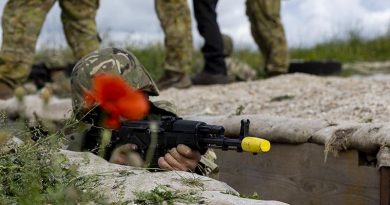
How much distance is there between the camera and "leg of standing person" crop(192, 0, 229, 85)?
26.0 ft

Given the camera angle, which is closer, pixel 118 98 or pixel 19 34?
pixel 118 98

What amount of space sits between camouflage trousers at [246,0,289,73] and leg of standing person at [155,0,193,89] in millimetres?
1300

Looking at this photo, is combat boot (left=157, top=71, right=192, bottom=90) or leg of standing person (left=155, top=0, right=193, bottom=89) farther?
combat boot (left=157, top=71, right=192, bottom=90)

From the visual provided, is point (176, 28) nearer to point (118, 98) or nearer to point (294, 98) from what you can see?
point (294, 98)

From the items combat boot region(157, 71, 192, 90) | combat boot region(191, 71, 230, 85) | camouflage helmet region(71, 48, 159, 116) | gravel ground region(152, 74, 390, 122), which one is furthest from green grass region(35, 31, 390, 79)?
camouflage helmet region(71, 48, 159, 116)

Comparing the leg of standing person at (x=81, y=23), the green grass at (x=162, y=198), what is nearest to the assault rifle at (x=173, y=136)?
the green grass at (x=162, y=198)

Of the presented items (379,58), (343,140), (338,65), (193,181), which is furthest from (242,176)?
(379,58)

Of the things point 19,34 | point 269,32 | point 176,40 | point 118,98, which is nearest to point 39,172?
point 118,98

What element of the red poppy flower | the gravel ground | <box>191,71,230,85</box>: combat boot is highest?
the red poppy flower

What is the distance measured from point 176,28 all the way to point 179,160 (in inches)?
202

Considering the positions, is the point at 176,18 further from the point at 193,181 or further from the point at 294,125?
the point at 193,181

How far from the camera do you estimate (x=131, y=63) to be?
10.5 ft

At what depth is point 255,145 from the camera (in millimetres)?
2227

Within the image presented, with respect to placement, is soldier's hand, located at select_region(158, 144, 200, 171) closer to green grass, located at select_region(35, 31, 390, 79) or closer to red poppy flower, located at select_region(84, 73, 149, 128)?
red poppy flower, located at select_region(84, 73, 149, 128)
